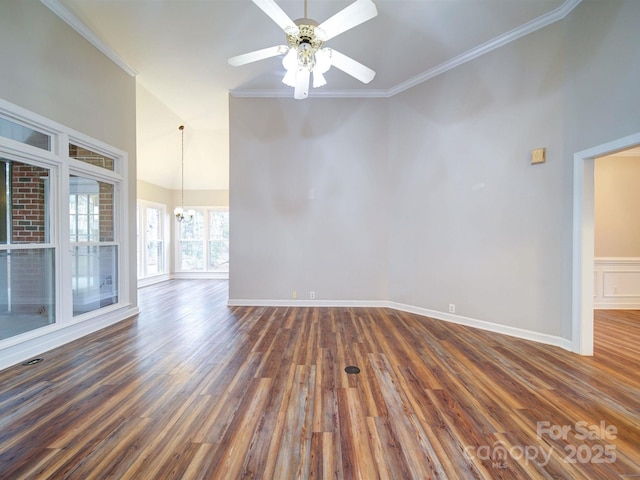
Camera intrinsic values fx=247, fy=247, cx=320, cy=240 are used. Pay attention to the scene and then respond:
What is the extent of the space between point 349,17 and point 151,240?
8.04 meters

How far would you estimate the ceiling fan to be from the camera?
1.85 m

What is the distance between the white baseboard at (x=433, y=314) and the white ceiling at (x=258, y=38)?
12.2 ft

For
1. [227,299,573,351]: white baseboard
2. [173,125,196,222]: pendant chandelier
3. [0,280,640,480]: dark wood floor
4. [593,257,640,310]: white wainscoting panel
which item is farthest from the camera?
[173,125,196,222]: pendant chandelier

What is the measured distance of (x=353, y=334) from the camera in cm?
323

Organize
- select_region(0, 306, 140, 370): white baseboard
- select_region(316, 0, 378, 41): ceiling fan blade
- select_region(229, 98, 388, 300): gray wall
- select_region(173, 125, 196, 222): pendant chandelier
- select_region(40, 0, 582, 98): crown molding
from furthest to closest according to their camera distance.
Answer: select_region(173, 125, 196, 222): pendant chandelier
select_region(229, 98, 388, 300): gray wall
select_region(40, 0, 582, 98): crown molding
select_region(0, 306, 140, 370): white baseboard
select_region(316, 0, 378, 41): ceiling fan blade

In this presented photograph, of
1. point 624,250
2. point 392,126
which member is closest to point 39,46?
point 392,126

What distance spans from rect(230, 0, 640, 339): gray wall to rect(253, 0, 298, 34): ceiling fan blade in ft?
8.19

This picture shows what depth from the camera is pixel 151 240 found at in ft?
24.9

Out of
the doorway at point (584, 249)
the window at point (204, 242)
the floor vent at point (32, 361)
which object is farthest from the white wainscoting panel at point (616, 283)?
the window at point (204, 242)

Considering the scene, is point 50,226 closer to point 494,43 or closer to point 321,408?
point 321,408

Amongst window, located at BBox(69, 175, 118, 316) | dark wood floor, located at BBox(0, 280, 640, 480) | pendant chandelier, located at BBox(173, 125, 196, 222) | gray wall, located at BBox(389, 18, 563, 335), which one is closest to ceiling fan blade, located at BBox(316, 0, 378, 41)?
gray wall, located at BBox(389, 18, 563, 335)

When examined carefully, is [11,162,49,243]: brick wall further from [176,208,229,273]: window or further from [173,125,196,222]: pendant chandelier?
[176,208,229,273]: window

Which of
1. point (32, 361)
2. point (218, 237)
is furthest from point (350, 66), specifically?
point (218, 237)

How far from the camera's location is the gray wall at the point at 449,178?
2.72 meters
